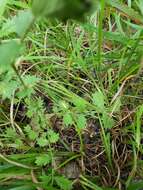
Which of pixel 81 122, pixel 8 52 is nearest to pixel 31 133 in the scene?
pixel 81 122

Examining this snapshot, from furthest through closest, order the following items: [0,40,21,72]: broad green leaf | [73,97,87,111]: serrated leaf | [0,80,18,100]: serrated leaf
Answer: [73,97,87,111]: serrated leaf → [0,80,18,100]: serrated leaf → [0,40,21,72]: broad green leaf

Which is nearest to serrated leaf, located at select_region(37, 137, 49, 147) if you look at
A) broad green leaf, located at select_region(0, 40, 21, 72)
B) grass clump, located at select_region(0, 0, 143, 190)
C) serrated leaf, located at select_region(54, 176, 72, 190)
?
grass clump, located at select_region(0, 0, 143, 190)

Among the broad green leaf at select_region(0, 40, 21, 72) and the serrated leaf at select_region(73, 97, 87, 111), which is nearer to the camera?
the broad green leaf at select_region(0, 40, 21, 72)

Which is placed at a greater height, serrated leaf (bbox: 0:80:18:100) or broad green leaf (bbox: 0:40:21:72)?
broad green leaf (bbox: 0:40:21:72)

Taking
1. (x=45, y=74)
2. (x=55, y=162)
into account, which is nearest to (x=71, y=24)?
(x=45, y=74)

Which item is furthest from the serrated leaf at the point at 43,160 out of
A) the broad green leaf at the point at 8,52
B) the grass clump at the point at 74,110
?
the broad green leaf at the point at 8,52

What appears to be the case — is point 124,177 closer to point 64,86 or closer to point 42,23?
point 64,86

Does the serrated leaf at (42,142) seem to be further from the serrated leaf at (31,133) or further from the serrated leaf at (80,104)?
the serrated leaf at (80,104)

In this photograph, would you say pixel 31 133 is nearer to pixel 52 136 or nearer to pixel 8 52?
pixel 52 136

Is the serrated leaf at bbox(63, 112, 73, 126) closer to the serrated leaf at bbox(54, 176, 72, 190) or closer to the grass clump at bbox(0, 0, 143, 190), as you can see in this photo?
the grass clump at bbox(0, 0, 143, 190)

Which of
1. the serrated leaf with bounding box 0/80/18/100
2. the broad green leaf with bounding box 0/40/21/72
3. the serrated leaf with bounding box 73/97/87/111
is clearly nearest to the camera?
the broad green leaf with bounding box 0/40/21/72

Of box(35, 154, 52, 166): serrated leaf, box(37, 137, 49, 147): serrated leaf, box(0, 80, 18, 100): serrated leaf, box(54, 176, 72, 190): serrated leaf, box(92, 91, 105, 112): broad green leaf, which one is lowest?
box(54, 176, 72, 190): serrated leaf
